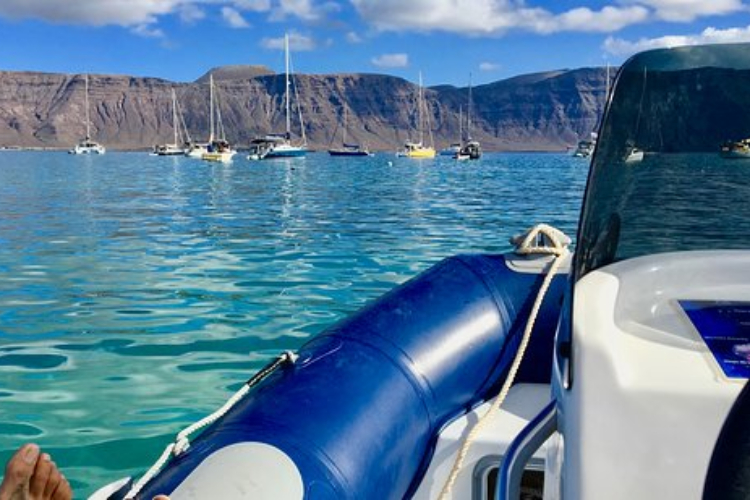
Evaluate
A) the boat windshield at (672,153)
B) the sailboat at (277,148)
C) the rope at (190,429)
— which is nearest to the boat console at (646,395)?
the boat windshield at (672,153)

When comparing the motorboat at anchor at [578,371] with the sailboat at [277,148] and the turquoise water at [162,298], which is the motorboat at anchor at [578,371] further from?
the sailboat at [277,148]

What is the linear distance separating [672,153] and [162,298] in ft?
21.4

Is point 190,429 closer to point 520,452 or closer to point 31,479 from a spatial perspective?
point 31,479

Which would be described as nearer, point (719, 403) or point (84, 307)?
point (719, 403)

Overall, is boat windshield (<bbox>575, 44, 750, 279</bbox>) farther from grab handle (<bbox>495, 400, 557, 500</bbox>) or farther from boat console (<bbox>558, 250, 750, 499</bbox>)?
grab handle (<bbox>495, 400, 557, 500</bbox>)

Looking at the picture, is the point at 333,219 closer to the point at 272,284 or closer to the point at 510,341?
the point at 272,284

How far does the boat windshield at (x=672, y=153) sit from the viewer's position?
2.07 metres

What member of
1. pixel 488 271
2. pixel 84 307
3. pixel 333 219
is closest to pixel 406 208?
pixel 333 219

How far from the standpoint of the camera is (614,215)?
2.07 meters

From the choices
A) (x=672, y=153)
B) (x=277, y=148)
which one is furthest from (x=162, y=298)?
(x=277, y=148)

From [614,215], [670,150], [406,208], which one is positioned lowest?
[406,208]

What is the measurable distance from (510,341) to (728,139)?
1.33m

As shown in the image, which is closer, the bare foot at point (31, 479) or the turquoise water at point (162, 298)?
the bare foot at point (31, 479)

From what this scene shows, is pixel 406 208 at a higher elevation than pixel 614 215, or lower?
lower
